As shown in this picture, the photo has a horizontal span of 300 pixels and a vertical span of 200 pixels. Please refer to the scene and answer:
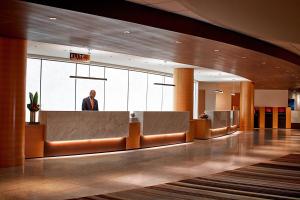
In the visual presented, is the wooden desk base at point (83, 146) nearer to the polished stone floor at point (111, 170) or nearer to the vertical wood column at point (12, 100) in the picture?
the polished stone floor at point (111, 170)

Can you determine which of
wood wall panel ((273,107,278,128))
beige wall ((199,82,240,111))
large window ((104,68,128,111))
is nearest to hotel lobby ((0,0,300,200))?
large window ((104,68,128,111))

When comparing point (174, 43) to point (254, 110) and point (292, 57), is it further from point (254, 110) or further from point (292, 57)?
point (254, 110)

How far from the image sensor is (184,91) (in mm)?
17344

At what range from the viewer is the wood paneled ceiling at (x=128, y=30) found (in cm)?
666

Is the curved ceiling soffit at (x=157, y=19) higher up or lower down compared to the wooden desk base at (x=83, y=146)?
higher up

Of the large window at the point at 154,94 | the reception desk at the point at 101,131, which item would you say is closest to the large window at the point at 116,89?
the large window at the point at 154,94

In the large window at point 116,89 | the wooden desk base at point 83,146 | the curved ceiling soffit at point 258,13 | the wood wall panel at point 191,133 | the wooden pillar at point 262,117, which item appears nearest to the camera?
the curved ceiling soffit at point 258,13

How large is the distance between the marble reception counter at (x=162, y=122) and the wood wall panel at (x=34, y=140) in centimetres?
391

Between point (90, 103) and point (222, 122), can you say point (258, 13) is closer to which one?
point (90, 103)

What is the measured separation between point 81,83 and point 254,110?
14343 millimetres

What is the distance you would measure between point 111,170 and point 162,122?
5606mm

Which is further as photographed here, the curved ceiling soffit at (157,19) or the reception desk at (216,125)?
the reception desk at (216,125)

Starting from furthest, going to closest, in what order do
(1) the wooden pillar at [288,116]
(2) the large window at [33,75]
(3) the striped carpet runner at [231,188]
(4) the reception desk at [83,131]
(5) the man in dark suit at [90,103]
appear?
(1) the wooden pillar at [288,116]
(2) the large window at [33,75]
(5) the man in dark suit at [90,103]
(4) the reception desk at [83,131]
(3) the striped carpet runner at [231,188]

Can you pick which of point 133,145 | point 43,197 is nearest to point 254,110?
point 133,145
